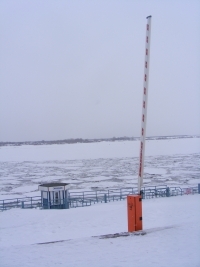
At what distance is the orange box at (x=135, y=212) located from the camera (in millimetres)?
7949

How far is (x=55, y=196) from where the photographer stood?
21.6 metres

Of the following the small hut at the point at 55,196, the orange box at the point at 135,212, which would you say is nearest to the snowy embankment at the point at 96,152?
the small hut at the point at 55,196

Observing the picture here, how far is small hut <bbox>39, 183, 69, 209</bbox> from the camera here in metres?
21.3

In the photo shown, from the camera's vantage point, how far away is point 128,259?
604 centimetres

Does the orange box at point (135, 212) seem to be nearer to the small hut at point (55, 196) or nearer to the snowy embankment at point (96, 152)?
the small hut at point (55, 196)

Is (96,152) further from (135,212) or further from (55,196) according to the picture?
(135,212)

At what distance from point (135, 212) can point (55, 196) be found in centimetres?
1418

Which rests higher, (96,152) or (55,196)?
(96,152)

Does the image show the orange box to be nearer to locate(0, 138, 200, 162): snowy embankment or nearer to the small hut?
the small hut

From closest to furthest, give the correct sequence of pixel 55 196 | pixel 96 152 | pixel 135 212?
1. pixel 135 212
2. pixel 55 196
3. pixel 96 152

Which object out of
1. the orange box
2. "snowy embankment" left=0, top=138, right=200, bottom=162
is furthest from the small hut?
"snowy embankment" left=0, top=138, right=200, bottom=162

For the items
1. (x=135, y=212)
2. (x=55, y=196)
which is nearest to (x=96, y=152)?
(x=55, y=196)

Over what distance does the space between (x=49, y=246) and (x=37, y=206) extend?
15698mm

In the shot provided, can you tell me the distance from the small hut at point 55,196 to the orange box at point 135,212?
44.4 ft
